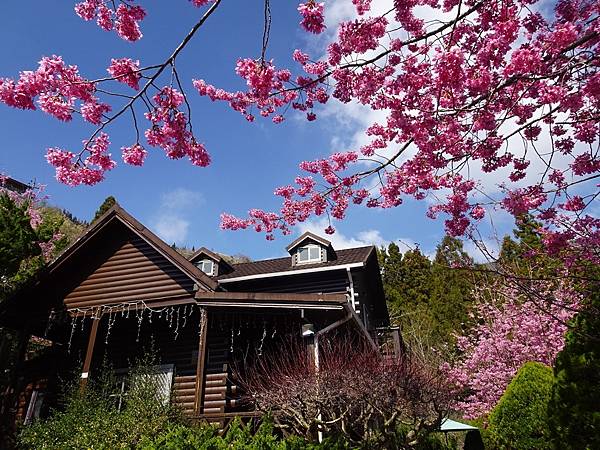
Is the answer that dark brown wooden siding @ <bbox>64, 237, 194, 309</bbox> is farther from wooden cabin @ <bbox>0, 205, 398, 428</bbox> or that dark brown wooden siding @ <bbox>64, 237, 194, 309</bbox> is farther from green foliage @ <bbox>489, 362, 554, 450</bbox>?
green foliage @ <bbox>489, 362, 554, 450</bbox>

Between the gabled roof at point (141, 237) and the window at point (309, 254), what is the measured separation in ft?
29.3

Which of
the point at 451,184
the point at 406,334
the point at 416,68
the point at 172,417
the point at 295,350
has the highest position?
the point at 406,334

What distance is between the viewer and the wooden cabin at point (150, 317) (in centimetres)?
1018

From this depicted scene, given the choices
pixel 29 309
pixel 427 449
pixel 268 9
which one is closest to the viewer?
pixel 268 9

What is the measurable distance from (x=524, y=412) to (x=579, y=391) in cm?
519

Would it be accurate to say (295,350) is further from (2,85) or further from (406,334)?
(406,334)

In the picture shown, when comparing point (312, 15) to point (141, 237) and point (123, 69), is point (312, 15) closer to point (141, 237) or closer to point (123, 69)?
point (123, 69)

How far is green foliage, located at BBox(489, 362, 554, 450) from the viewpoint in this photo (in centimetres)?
1029

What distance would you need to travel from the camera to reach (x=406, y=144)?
603 centimetres

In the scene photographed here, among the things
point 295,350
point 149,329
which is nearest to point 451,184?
point 295,350

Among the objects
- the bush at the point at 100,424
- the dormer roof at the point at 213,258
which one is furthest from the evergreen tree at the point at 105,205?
the bush at the point at 100,424

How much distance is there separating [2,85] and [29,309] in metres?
11.0

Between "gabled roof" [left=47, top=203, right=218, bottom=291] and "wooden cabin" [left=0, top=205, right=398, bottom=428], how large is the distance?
28 millimetres

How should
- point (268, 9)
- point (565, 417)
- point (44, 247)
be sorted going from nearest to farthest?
point (268, 9) → point (565, 417) → point (44, 247)
